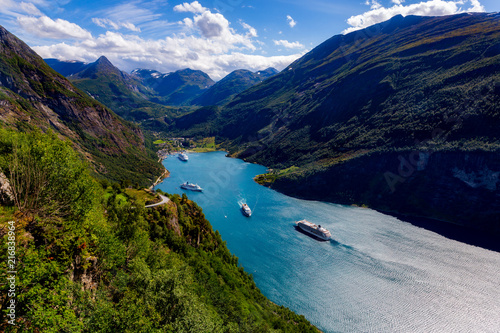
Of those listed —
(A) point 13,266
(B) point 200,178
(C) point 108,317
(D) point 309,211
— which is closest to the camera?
(A) point 13,266

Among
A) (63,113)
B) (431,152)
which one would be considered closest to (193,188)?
(63,113)

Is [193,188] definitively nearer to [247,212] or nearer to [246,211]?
[246,211]

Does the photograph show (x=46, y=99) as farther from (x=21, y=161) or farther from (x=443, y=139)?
(x=443, y=139)

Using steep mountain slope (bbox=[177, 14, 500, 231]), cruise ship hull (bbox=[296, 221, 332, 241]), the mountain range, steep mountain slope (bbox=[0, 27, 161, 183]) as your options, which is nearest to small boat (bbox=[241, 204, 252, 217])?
cruise ship hull (bbox=[296, 221, 332, 241])

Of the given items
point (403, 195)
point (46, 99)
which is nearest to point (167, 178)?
point (46, 99)

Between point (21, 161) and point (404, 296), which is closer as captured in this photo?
point (21, 161)

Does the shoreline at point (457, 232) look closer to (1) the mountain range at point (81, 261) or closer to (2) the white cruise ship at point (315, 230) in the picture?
(2) the white cruise ship at point (315, 230)
